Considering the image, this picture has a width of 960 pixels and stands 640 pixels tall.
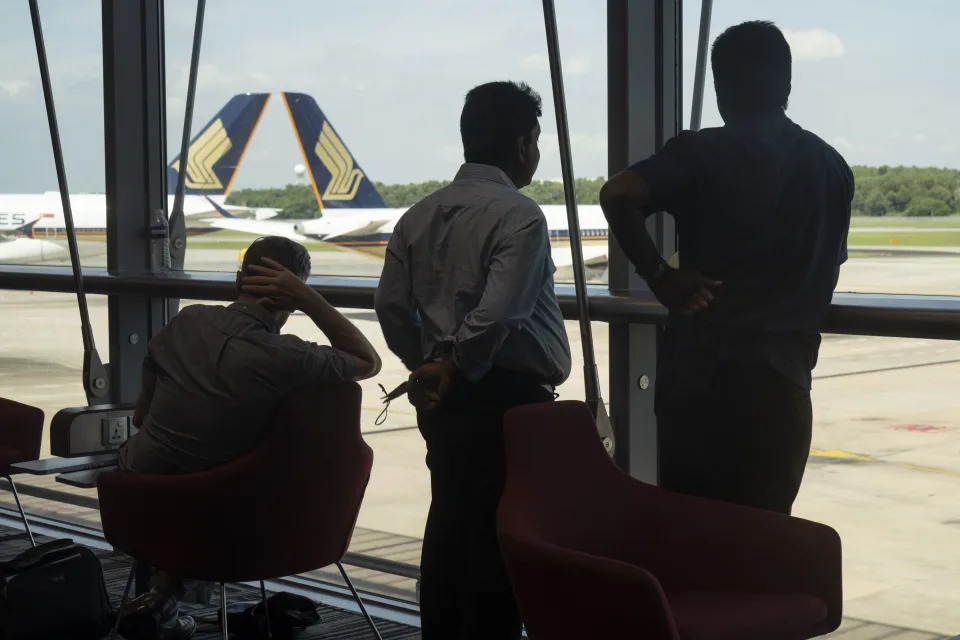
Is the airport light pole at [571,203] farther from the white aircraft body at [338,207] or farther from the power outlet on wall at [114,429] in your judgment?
the white aircraft body at [338,207]

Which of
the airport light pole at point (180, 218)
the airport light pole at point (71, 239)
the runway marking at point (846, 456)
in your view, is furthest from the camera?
the runway marking at point (846, 456)

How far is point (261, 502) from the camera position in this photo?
242 cm

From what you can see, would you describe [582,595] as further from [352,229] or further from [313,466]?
[352,229]

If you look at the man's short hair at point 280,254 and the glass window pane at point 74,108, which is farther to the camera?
the glass window pane at point 74,108

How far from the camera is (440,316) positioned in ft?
7.15

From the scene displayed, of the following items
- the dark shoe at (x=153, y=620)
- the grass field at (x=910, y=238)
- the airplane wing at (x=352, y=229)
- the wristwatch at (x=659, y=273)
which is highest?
the wristwatch at (x=659, y=273)

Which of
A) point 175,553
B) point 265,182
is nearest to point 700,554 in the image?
point 175,553

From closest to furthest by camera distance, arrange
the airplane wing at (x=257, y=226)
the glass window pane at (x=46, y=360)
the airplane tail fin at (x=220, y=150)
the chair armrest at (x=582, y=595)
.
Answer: the chair armrest at (x=582, y=595) → the airplane tail fin at (x=220, y=150) → the glass window pane at (x=46, y=360) → the airplane wing at (x=257, y=226)

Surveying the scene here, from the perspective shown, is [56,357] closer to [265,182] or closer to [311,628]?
[265,182]

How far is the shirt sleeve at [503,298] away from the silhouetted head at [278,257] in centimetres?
60

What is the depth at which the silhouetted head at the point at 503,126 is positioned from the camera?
7.10ft

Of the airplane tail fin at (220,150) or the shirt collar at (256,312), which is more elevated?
the airplane tail fin at (220,150)

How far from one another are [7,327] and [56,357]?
4274 mm

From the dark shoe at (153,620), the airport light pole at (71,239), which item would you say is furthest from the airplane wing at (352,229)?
the dark shoe at (153,620)
